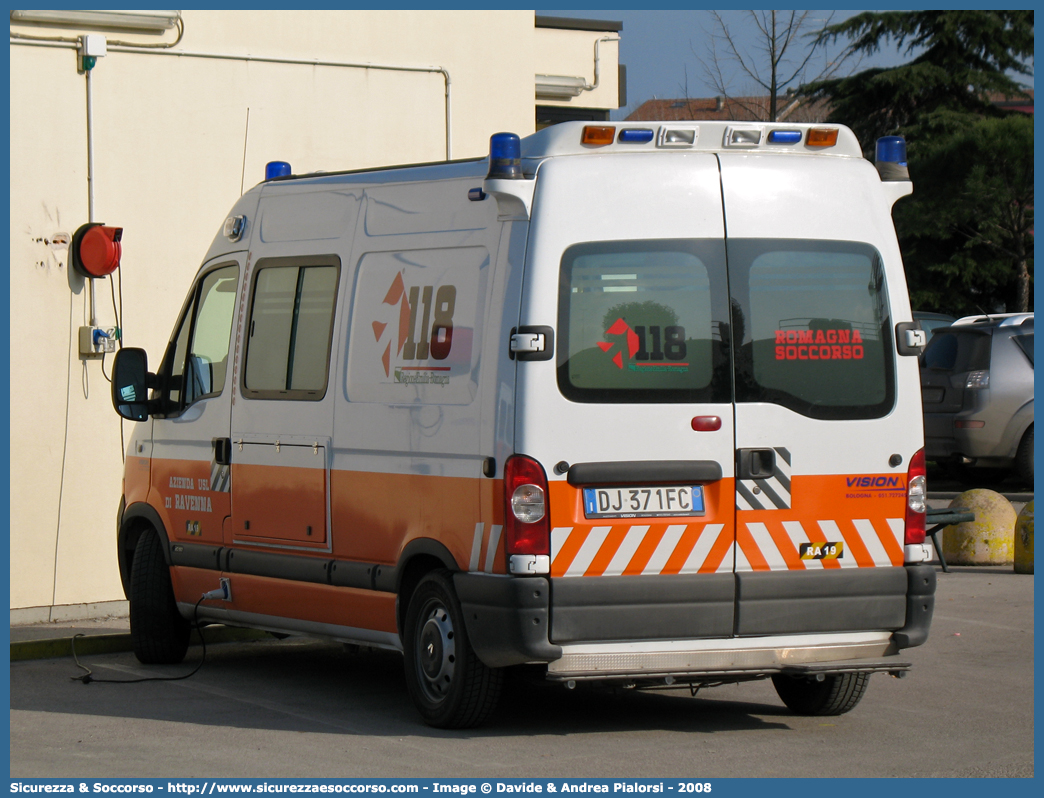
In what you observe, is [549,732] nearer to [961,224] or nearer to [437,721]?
[437,721]

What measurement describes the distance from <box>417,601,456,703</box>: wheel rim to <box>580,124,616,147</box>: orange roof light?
2161 millimetres

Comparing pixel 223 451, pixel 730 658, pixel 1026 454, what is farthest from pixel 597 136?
pixel 1026 454

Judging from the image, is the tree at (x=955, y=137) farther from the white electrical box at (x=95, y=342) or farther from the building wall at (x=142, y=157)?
the white electrical box at (x=95, y=342)

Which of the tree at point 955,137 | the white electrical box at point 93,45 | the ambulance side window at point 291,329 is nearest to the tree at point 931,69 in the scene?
the tree at point 955,137

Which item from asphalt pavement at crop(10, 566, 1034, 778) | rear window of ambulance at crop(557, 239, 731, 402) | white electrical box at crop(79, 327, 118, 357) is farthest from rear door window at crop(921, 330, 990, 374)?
rear window of ambulance at crop(557, 239, 731, 402)

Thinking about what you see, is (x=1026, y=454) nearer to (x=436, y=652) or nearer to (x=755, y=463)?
(x=755, y=463)

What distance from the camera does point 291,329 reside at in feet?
26.8

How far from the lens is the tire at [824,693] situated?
7.38 m

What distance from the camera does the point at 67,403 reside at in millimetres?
10602

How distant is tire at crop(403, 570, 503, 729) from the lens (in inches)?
269

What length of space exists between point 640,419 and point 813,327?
917 millimetres

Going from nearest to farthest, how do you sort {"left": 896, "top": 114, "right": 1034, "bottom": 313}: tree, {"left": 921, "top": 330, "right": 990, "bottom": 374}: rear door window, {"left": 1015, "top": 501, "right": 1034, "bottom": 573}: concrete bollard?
{"left": 1015, "top": 501, "right": 1034, "bottom": 573}: concrete bollard → {"left": 921, "top": 330, "right": 990, "bottom": 374}: rear door window → {"left": 896, "top": 114, "right": 1034, "bottom": 313}: tree

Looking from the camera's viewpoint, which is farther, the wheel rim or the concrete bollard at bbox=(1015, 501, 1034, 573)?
the concrete bollard at bbox=(1015, 501, 1034, 573)

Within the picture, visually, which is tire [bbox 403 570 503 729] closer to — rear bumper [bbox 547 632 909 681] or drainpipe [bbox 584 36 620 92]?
rear bumper [bbox 547 632 909 681]
